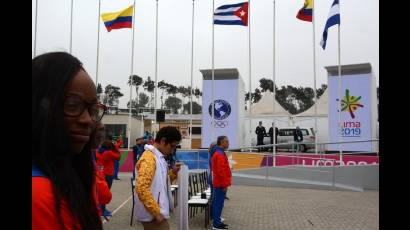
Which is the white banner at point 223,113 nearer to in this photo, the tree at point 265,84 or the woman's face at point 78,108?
the woman's face at point 78,108

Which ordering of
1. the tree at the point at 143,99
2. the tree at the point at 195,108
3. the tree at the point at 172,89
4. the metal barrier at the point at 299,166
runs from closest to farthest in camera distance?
the metal barrier at the point at 299,166, the tree at the point at 195,108, the tree at the point at 172,89, the tree at the point at 143,99

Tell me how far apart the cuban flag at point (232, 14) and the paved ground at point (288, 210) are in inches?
317

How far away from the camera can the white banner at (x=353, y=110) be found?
17547mm

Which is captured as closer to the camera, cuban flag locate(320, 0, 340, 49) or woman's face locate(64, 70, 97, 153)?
woman's face locate(64, 70, 97, 153)

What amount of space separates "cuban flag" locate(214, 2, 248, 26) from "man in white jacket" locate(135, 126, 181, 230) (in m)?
14.6

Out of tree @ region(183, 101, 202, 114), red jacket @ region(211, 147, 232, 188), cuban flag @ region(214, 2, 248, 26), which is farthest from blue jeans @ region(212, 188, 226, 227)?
tree @ region(183, 101, 202, 114)

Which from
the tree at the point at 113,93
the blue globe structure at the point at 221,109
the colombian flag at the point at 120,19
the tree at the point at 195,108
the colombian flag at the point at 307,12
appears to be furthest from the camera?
the tree at the point at 195,108

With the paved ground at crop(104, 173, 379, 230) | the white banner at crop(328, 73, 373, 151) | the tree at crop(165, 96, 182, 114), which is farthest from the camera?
the tree at crop(165, 96, 182, 114)

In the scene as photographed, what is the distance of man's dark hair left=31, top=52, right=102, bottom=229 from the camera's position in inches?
45.3

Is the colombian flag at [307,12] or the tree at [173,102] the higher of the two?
the tree at [173,102]

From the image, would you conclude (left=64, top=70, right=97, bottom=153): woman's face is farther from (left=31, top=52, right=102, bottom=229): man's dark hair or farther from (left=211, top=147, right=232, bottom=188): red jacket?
(left=211, top=147, right=232, bottom=188): red jacket

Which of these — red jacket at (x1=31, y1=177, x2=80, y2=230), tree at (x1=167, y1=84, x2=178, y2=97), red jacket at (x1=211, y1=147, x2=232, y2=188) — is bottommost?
red jacket at (x1=211, y1=147, x2=232, y2=188)

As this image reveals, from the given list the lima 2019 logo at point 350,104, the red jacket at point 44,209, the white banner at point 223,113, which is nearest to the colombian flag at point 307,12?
the lima 2019 logo at point 350,104
